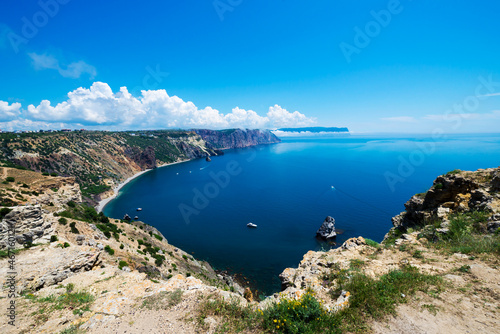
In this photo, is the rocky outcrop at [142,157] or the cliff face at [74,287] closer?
the cliff face at [74,287]

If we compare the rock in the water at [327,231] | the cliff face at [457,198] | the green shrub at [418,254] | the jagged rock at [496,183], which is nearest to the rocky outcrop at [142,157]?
the rock in the water at [327,231]

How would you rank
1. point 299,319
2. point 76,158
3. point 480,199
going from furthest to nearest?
point 76,158, point 480,199, point 299,319

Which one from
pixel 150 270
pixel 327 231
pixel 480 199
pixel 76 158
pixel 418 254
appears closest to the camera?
pixel 418 254

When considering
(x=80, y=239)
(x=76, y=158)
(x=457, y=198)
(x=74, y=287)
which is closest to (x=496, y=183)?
(x=457, y=198)

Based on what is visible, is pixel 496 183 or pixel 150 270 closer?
pixel 496 183

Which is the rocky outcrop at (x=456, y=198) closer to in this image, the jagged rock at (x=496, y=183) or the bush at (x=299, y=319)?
the jagged rock at (x=496, y=183)

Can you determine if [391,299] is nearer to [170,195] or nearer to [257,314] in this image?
[257,314]

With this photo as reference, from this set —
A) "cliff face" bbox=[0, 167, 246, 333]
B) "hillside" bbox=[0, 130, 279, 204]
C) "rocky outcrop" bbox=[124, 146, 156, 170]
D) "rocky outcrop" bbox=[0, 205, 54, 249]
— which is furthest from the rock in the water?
"rocky outcrop" bbox=[124, 146, 156, 170]

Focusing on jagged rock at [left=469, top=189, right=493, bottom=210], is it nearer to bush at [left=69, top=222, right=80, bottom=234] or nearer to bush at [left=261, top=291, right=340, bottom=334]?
bush at [left=261, top=291, right=340, bottom=334]

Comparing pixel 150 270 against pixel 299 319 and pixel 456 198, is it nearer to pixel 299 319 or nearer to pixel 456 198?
pixel 299 319
